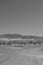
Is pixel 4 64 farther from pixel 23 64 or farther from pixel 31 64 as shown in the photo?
pixel 31 64

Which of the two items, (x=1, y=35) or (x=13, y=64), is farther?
(x=1, y=35)

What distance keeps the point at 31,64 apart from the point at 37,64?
263 mm

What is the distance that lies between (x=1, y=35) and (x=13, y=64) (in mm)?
37056

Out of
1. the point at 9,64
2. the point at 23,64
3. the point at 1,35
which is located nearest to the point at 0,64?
the point at 9,64

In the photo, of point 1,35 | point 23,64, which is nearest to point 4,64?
point 23,64

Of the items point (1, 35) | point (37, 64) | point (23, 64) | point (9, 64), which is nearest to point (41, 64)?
point (37, 64)

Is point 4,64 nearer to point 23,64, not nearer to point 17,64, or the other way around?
point 17,64

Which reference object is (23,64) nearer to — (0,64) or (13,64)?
(13,64)

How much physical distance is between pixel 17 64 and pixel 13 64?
18 centimetres

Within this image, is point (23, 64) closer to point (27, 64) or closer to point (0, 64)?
point (27, 64)

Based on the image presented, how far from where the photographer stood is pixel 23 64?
11.8 ft

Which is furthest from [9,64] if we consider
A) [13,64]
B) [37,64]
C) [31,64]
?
[37,64]

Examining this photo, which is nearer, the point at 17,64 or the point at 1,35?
the point at 17,64

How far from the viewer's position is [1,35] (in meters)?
39.4
